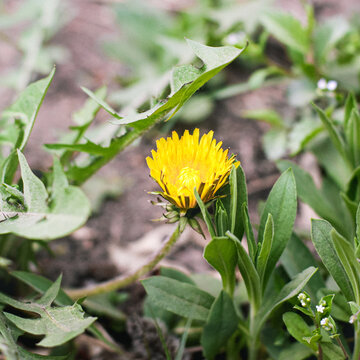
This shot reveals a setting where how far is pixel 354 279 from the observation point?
3.66 ft

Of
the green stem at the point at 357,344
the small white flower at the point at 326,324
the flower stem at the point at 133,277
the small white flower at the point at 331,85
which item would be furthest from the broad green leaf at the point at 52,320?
the small white flower at the point at 331,85

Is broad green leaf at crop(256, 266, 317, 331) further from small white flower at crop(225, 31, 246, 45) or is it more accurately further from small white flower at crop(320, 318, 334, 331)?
small white flower at crop(225, 31, 246, 45)

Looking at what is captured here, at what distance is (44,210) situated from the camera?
1247 mm

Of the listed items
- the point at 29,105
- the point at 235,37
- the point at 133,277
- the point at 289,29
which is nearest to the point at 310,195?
the point at 133,277

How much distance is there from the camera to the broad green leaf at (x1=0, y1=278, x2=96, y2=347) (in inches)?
42.5

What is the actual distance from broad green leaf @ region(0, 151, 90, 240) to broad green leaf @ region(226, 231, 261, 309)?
0.39 meters

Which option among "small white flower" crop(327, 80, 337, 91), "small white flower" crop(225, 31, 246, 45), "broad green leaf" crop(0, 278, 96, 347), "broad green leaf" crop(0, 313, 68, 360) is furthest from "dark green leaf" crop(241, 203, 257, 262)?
"small white flower" crop(225, 31, 246, 45)

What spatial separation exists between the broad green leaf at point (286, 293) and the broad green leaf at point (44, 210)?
0.55 metres

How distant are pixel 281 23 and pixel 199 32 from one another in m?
0.66

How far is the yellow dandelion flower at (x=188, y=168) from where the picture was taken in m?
1.13

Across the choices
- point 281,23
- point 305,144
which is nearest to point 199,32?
point 281,23

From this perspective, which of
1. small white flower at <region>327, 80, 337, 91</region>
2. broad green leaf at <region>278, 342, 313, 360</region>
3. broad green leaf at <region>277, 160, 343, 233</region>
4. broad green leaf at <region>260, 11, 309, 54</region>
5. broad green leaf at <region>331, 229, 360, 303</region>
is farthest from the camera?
broad green leaf at <region>260, 11, 309, 54</region>

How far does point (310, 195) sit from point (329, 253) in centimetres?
30

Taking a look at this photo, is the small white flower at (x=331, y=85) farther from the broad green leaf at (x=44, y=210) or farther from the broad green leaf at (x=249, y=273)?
the broad green leaf at (x=44, y=210)
